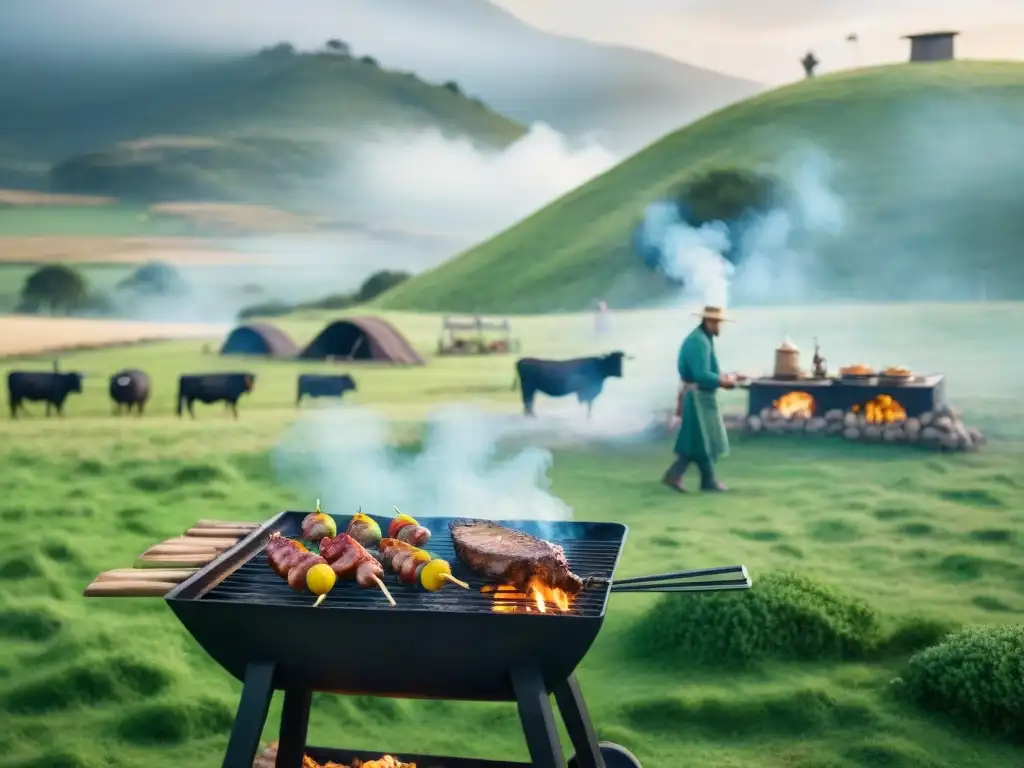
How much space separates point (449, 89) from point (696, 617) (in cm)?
706

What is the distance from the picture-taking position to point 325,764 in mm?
3465

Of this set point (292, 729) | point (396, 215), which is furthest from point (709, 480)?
point (292, 729)

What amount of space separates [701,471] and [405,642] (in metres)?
5.75

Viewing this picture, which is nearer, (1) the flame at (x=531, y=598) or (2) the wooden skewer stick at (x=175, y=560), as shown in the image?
(1) the flame at (x=531, y=598)

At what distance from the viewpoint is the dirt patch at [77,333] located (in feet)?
33.8

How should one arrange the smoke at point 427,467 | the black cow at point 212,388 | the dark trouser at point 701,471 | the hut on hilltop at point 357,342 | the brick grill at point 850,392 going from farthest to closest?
the hut on hilltop at point 357,342 < the black cow at point 212,388 < the brick grill at point 850,392 < the dark trouser at point 701,471 < the smoke at point 427,467

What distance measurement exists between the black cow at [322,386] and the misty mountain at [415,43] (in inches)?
119

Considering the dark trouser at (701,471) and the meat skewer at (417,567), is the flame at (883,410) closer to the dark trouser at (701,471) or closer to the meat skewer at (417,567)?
the dark trouser at (701,471)

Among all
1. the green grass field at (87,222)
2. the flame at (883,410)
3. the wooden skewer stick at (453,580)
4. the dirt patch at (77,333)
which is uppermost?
the green grass field at (87,222)

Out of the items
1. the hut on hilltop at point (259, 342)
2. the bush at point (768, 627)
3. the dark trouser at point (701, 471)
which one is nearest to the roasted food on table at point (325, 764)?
the bush at point (768, 627)

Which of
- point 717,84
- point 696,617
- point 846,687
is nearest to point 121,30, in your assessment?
point 717,84

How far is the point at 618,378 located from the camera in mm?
10656

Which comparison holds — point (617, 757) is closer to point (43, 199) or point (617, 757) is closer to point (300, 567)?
point (300, 567)

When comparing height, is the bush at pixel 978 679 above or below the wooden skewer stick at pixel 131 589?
below
